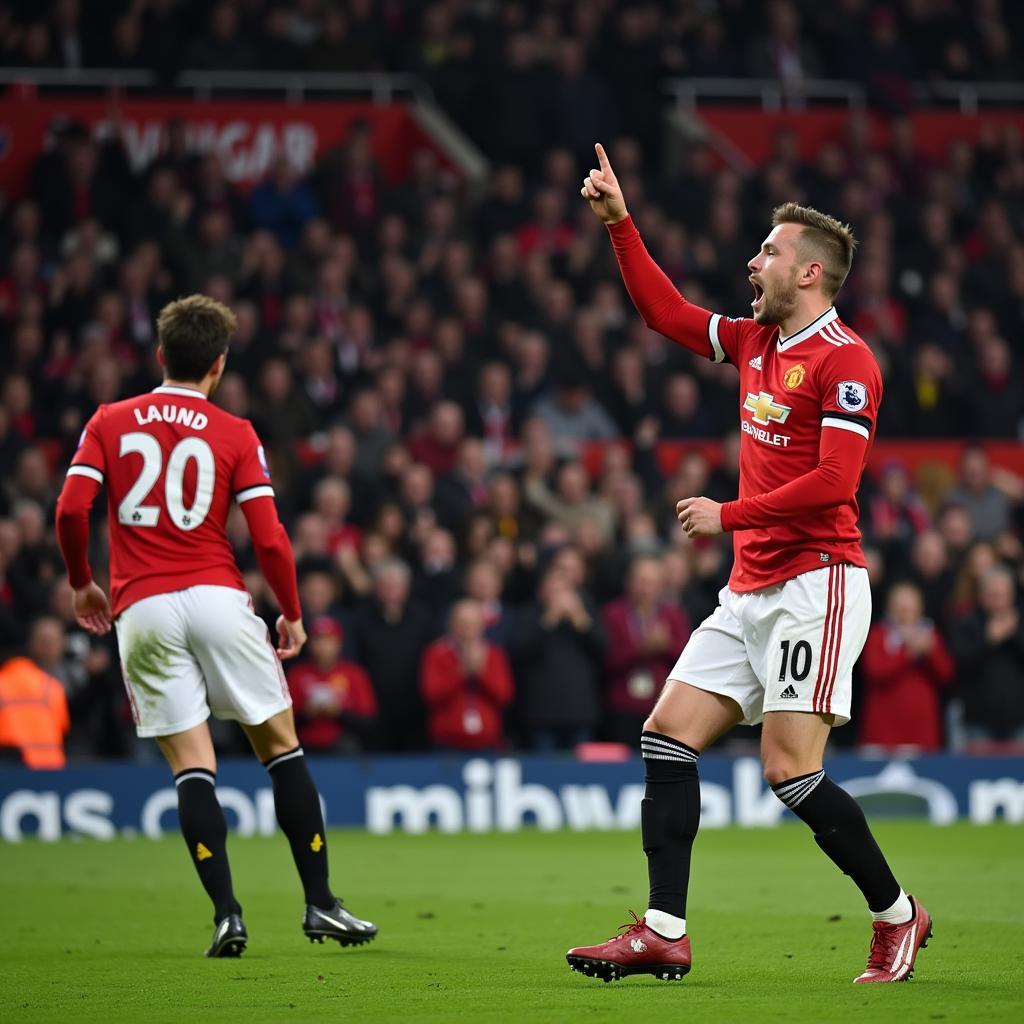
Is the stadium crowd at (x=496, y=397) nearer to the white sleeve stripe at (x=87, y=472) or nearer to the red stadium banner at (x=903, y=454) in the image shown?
the red stadium banner at (x=903, y=454)

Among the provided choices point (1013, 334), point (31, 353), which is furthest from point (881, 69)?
point (31, 353)

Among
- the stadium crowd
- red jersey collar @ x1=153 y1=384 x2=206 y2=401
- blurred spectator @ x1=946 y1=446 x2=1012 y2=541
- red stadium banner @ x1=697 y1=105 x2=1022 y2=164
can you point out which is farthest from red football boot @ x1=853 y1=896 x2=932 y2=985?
red stadium banner @ x1=697 y1=105 x2=1022 y2=164

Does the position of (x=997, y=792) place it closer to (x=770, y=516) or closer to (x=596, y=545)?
(x=596, y=545)

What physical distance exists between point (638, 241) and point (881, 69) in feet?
52.1

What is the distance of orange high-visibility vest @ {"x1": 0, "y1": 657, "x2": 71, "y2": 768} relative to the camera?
44.2ft

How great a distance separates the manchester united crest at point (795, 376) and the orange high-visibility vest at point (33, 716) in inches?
322

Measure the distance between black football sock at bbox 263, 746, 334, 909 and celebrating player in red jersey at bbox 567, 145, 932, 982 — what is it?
4.89ft

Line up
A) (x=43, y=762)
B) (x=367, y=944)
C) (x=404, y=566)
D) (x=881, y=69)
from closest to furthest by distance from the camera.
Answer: (x=367, y=944) → (x=43, y=762) → (x=404, y=566) → (x=881, y=69)

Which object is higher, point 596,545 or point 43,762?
point 596,545

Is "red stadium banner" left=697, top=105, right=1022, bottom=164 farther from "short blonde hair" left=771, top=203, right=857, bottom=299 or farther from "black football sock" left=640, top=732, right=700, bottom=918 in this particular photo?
"black football sock" left=640, top=732, right=700, bottom=918

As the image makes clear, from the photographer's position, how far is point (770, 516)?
637cm

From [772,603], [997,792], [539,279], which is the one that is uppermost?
[539,279]

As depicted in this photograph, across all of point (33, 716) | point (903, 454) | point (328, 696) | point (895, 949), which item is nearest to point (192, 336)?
point (895, 949)

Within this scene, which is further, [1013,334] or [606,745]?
[1013,334]
